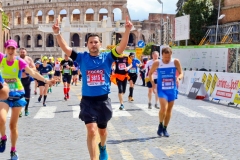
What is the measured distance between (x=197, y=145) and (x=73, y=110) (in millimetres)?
7284

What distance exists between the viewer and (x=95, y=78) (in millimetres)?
6625

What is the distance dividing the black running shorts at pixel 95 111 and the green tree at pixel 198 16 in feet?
Result: 192

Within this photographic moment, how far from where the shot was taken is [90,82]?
21.8ft

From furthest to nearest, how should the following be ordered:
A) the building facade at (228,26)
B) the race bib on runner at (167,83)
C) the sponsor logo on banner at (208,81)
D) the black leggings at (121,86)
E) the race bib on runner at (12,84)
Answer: the building facade at (228,26), the sponsor logo on banner at (208,81), the black leggings at (121,86), the race bib on runner at (167,83), the race bib on runner at (12,84)

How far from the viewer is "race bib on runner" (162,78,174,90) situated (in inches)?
396

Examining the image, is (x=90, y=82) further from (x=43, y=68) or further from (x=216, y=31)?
(x=216, y=31)

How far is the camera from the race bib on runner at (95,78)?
21.7 feet

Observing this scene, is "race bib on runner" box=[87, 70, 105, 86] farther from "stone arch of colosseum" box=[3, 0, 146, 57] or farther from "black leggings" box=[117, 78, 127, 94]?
"stone arch of colosseum" box=[3, 0, 146, 57]

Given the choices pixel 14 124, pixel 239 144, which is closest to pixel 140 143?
pixel 239 144

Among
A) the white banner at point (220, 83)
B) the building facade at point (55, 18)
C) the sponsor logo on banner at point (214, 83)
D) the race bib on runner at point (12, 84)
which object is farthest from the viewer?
the building facade at point (55, 18)

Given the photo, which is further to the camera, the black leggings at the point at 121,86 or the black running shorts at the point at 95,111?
the black leggings at the point at 121,86

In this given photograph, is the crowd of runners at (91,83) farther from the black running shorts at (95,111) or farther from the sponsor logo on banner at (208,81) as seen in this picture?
the sponsor logo on banner at (208,81)

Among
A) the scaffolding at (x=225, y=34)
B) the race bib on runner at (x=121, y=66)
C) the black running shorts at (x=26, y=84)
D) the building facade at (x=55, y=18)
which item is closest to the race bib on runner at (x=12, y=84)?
the black running shorts at (x=26, y=84)

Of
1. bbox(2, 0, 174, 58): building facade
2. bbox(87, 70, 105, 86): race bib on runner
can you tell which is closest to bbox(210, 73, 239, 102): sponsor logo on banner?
bbox(87, 70, 105, 86): race bib on runner
